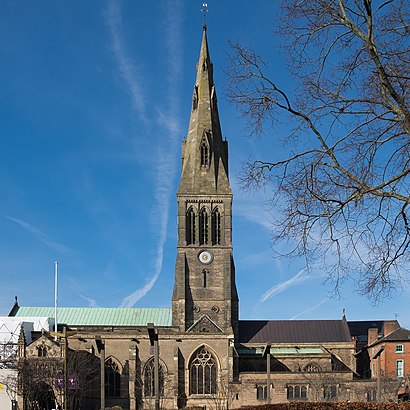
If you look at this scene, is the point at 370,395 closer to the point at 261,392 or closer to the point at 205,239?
the point at 261,392

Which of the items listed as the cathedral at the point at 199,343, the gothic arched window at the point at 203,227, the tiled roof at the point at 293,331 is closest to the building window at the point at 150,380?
the cathedral at the point at 199,343

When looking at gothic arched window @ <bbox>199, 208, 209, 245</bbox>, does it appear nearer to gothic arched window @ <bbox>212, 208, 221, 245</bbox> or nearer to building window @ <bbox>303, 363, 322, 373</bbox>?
gothic arched window @ <bbox>212, 208, 221, 245</bbox>

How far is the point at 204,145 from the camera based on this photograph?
270ft

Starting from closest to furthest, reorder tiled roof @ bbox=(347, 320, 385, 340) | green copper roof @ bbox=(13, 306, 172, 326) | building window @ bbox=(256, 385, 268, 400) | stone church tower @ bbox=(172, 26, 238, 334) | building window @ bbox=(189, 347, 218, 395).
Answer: building window @ bbox=(256, 385, 268, 400) → building window @ bbox=(189, 347, 218, 395) → stone church tower @ bbox=(172, 26, 238, 334) → green copper roof @ bbox=(13, 306, 172, 326) → tiled roof @ bbox=(347, 320, 385, 340)

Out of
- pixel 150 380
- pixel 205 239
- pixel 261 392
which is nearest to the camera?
pixel 261 392

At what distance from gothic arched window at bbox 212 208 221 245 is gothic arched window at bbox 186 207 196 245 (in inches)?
89.6

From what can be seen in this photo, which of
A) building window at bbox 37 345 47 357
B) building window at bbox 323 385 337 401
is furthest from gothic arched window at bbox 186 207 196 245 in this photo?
building window at bbox 323 385 337 401

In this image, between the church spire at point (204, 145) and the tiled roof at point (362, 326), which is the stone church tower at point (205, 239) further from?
the tiled roof at point (362, 326)

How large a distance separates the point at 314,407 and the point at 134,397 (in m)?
49.9

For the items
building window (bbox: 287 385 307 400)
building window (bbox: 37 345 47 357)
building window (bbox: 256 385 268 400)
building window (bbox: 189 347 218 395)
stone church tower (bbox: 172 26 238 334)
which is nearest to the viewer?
building window (bbox: 256 385 268 400)

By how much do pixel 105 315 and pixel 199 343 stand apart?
18.8m

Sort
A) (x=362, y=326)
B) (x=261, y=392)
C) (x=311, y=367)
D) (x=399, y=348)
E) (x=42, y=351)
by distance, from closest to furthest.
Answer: (x=261, y=392), (x=42, y=351), (x=311, y=367), (x=399, y=348), (x=362, y=326)

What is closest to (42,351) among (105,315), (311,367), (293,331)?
(105,315)

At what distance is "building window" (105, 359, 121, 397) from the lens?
247ft
